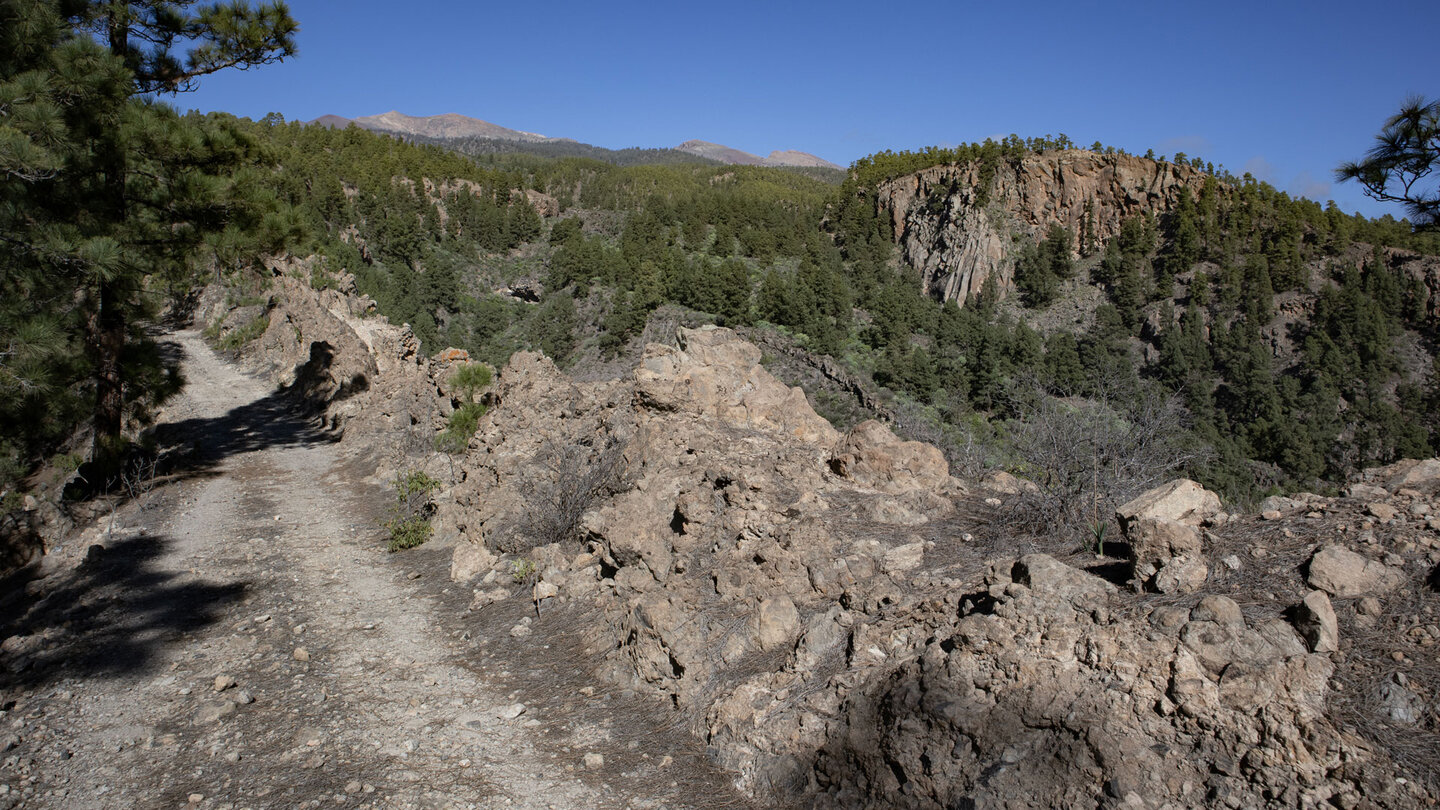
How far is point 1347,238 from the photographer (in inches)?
1414

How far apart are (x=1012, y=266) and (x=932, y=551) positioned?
4309 cm

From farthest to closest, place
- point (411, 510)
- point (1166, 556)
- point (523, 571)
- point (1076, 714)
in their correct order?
point (411, 510)
point (523, 571)
point (1166, 556)
point (1076, 714)

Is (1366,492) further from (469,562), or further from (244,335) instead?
(244,335)

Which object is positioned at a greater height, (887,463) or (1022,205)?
(1022,205)

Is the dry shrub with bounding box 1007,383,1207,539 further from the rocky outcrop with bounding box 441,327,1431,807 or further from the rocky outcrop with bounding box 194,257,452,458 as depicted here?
the rocky outcrop with bounding box 194,257,452,458

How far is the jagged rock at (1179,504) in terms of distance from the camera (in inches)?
133

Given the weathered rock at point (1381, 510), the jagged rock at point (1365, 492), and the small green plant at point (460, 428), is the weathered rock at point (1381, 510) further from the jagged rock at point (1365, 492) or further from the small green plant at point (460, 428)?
the small green plant at point (460, 428)

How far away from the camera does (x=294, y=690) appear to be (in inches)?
156

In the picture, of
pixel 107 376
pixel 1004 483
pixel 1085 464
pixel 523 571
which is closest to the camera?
pixel 1085 464

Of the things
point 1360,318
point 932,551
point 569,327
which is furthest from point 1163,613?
point 1360,318

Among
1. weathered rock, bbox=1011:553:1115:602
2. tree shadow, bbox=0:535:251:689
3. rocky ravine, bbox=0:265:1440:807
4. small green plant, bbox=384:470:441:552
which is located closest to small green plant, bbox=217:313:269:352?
small green plant, bbox=384:470:441:552

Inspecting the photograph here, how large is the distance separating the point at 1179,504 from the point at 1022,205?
45581mm

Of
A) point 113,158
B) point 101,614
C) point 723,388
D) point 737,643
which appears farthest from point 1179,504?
point 113,158

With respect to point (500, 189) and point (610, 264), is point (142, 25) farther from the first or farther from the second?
point (500, 189)
